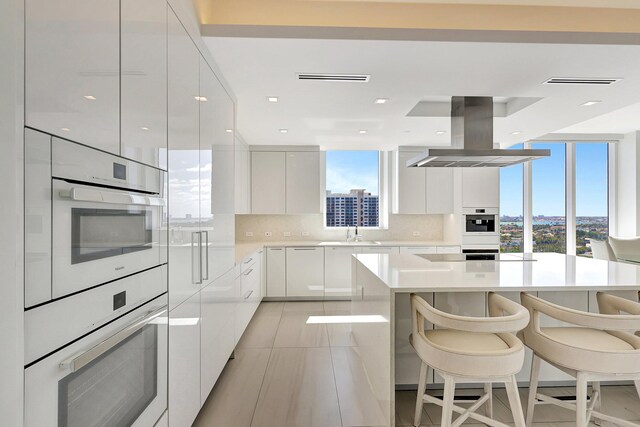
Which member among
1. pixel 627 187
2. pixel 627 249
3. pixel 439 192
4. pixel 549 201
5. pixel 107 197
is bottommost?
pixel 627 249

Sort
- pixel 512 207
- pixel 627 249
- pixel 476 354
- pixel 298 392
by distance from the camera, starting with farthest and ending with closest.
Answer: pixel 512 207
pixel 627 249
pixel 298 392
pixel 476 354


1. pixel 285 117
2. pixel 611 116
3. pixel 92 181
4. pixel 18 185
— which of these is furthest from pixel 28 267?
pixel 611 116

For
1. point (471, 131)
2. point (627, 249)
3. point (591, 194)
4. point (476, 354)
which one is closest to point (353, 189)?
point (471, 131)

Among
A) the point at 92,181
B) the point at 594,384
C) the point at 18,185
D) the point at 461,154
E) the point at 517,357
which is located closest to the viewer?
the point at 18,185

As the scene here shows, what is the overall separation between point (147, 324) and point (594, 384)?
2.62 meters

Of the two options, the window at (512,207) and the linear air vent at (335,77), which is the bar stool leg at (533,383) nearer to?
the linear air vent at (335,77)

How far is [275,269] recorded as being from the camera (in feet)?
16.8

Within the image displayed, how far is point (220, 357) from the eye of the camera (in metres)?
2.59

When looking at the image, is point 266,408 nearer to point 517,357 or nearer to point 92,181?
point 517,357

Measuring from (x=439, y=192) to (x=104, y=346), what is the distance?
5171mm

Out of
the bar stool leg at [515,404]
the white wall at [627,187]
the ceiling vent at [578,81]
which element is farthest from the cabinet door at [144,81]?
the white wall at [627,187]

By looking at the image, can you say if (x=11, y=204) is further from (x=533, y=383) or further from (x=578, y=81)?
(x=578, y=81)

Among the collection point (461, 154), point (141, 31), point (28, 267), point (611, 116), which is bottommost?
point (28, 267)

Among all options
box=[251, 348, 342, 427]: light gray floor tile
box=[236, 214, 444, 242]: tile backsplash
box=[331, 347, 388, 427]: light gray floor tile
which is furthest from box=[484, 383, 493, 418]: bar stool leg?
box=[236, 214, 444, 242]: tile backsplash
